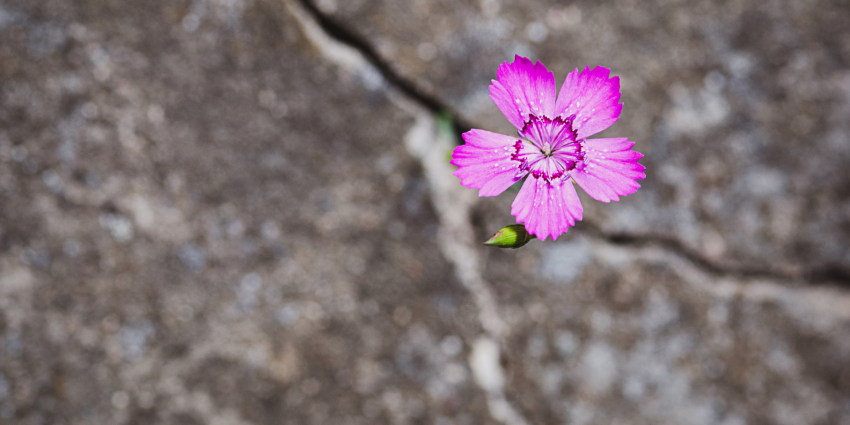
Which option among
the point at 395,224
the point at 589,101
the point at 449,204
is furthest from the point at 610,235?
the point at 589,101

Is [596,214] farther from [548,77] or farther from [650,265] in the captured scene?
[548,77]

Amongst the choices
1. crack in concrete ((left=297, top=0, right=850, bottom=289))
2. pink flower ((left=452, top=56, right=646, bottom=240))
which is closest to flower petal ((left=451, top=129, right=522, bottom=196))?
pink flower ((left=452, top=56, right=646, bottom=240))

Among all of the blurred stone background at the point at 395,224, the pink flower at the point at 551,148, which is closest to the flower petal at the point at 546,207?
the pink flower at the point at 551,148

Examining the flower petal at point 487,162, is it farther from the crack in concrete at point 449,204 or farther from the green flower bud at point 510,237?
the crack in concrete at point 449,204

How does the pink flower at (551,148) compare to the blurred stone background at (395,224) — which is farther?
the blurred stone background at (395,224)

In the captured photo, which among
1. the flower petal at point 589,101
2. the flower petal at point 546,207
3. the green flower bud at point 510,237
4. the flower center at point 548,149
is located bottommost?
the green flower bud at point 510,237

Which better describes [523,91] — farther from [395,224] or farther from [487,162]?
A: [395,224]

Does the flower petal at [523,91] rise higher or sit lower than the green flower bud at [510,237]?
higher
